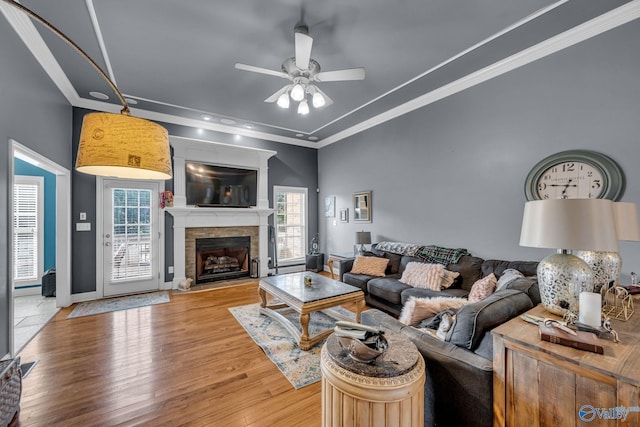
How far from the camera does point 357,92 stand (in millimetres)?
3883

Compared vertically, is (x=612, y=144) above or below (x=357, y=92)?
below

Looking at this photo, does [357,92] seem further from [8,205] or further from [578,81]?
[8,205]

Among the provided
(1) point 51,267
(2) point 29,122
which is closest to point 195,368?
(2) point 29,122

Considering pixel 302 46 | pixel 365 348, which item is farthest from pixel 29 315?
pixel 302 46

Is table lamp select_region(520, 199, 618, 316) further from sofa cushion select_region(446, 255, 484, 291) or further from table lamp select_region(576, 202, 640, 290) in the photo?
sofa cushion select_region(446, 255, 484, 291)

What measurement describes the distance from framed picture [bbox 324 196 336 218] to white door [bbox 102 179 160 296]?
3488 millimetres

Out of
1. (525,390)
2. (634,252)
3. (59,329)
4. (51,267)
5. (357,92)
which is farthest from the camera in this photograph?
(51,267)

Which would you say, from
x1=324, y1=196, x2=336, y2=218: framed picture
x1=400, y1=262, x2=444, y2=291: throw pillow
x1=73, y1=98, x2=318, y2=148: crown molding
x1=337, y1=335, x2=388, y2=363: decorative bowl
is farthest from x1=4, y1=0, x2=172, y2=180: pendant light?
x1=324, y1=196, x2=336, y2=218: framed picture

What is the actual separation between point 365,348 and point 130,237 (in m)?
4.85

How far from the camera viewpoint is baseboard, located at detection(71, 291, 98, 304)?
4.10 metres

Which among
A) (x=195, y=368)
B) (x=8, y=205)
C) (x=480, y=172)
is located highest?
(x=480, y=172)

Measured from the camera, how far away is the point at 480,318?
1435mm

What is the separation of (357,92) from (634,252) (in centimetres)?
349

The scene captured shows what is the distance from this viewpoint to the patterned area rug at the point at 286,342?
2291 millimetres
